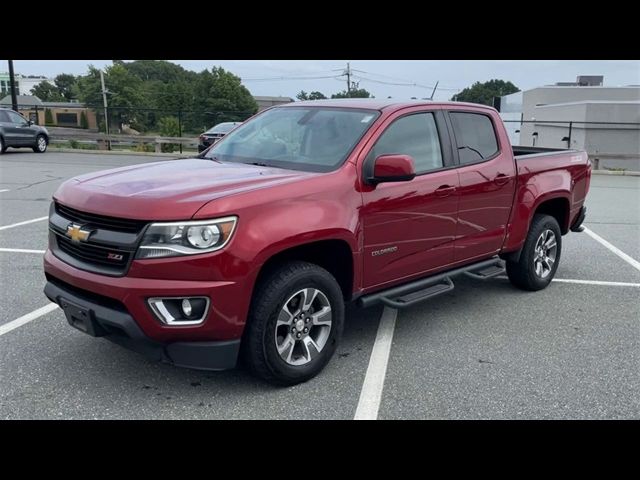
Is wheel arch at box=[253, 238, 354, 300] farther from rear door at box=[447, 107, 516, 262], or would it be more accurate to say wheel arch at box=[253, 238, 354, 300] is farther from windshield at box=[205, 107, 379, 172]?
rear door at box=[447, 107, 516, 262]

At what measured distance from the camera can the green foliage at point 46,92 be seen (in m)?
134

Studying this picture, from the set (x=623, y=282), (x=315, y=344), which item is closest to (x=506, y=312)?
(x=623, y=282)

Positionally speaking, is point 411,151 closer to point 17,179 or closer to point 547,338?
point 547,338

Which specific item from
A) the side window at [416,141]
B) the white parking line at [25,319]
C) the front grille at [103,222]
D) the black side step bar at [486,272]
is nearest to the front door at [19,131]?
the white parking line at [25,319]

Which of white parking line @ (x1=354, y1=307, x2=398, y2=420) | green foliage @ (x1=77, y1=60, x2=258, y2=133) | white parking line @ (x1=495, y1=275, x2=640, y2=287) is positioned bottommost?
white parking line @ (x1=495, y1=275, x2=640, y2=287)

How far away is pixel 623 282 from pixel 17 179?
13141 mm

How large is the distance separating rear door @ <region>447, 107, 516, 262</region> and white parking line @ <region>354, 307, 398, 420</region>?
2.78 feet

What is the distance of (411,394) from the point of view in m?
3.82

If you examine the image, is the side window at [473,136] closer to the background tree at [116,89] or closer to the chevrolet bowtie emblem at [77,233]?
the chevrolet bowtie emblem at [77,233]

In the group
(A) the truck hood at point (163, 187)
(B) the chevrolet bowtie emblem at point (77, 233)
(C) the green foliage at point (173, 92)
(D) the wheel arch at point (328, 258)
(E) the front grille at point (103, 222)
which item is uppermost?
(C) the green foliage at point (173, 92)

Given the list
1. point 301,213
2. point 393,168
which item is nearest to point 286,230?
point 301,213

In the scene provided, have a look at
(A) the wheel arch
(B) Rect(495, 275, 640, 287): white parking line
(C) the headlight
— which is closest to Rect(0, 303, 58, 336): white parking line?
(C) the headlight

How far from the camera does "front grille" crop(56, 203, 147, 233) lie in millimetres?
3387

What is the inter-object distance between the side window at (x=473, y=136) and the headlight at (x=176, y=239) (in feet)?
8.56
